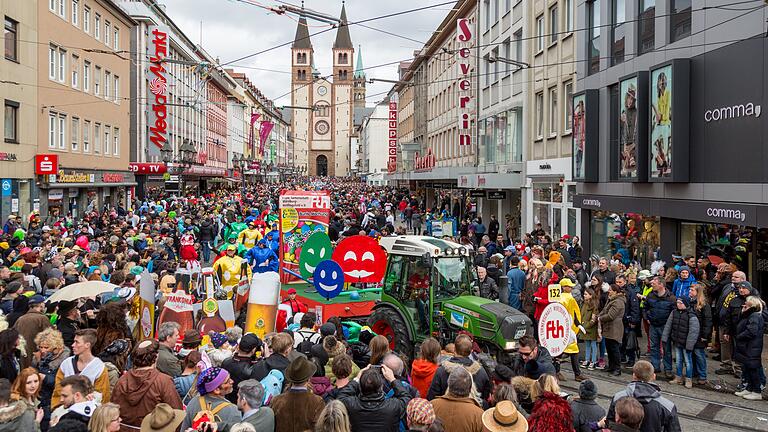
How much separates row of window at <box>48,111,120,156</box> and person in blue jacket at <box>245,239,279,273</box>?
16.4 meters

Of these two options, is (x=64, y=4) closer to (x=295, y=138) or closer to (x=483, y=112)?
(x=483, y=112)

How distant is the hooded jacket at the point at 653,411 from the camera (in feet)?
20.4

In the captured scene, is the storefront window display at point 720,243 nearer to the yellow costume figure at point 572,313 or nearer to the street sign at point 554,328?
the yellow costume figure at point 572,313

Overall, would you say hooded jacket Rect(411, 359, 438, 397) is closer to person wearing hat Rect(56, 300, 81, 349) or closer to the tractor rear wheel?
the tractor rear wheel

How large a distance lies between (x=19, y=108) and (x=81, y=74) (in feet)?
20.0

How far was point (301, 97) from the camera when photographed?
150 metres

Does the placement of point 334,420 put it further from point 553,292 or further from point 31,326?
point 553,292

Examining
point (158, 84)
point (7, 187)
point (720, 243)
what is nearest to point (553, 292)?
point (720, 243)

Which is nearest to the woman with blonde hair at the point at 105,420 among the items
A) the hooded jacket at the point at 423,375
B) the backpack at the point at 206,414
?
the backpack at the point at 206,414

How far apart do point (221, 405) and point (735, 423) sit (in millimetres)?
6905

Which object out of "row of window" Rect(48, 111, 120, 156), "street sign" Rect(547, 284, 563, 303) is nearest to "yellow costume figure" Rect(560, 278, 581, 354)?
"street sign" Rect(547, 284, 563, 303)

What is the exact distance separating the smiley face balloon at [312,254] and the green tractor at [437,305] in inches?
158

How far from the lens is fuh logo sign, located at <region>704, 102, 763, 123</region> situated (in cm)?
1347

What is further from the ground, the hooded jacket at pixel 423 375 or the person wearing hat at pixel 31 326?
the person wearing hat at pixel 31 326
